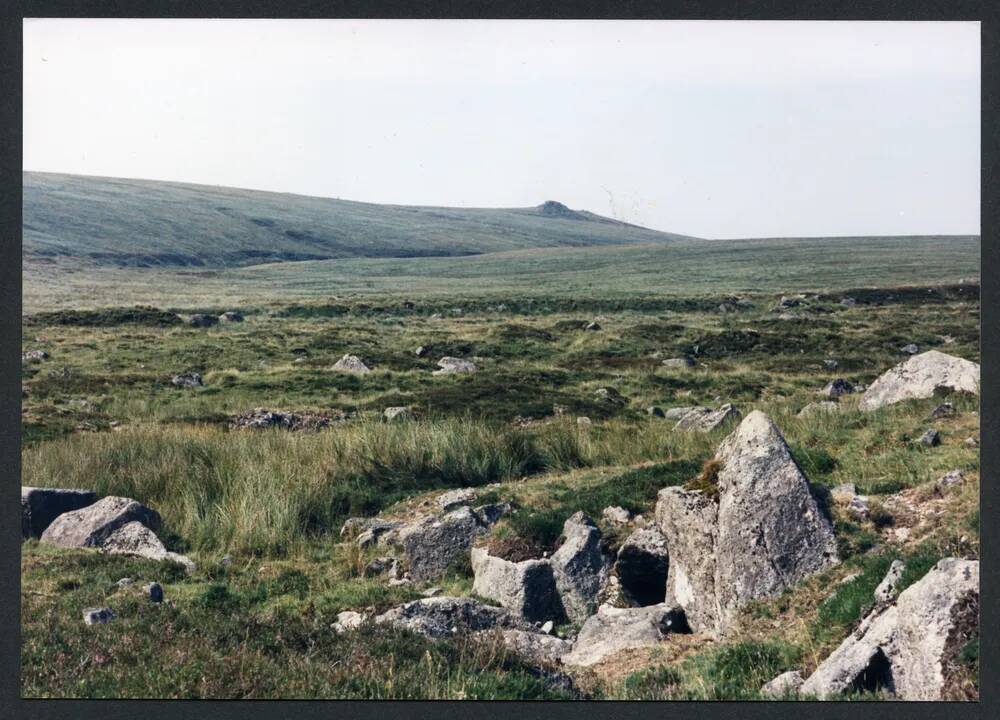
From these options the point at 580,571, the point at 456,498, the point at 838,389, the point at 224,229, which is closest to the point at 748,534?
the point at 580,571

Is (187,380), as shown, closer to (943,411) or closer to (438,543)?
(438,543)

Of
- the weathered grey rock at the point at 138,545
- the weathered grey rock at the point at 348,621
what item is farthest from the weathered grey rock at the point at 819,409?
the weathered grey rock at the point at 138,545

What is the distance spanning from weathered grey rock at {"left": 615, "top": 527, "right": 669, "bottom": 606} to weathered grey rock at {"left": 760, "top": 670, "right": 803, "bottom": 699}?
2.81 metres

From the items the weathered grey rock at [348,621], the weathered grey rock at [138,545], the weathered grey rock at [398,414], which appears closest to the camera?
the weathered grey rock at [348,621]

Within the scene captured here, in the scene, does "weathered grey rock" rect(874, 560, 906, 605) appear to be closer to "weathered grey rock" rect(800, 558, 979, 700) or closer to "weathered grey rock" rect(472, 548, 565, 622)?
"weathered grey rock" rect(800, 558, 979, 700)

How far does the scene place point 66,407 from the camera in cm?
2578

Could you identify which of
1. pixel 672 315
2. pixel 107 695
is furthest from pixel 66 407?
pixel 672 315

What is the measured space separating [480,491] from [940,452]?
6.89 metres

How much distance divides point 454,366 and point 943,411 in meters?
20.3

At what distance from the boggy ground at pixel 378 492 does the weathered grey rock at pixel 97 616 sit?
0.18 meters

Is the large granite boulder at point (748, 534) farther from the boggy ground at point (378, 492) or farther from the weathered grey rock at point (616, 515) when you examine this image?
the weathered grey rock at point (616, 515)

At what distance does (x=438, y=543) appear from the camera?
13.5 metres

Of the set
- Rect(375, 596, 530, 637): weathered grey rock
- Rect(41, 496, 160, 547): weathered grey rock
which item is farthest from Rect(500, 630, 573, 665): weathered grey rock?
Rect(41, 496, 160, 547): weathered grey rock

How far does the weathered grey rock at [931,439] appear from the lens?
14.0m
